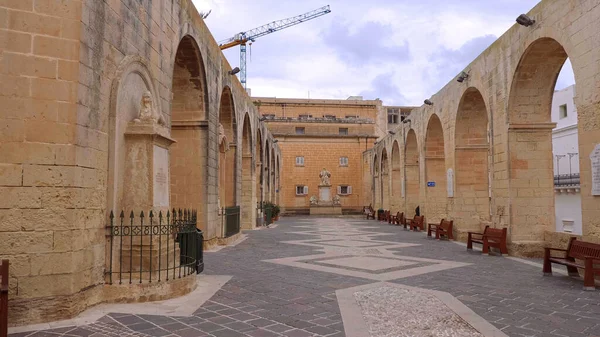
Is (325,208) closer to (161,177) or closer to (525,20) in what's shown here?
(525,20)

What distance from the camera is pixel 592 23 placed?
7703 mm

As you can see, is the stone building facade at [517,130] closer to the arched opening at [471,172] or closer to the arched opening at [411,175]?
the arched opening at [471,172]

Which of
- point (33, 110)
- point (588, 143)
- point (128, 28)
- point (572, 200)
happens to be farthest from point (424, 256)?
point (572, 200)

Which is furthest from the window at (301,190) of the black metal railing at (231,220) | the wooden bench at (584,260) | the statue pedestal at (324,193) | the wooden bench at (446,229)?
the wooden bench at (584,260)

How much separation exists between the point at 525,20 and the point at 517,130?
8.37ft

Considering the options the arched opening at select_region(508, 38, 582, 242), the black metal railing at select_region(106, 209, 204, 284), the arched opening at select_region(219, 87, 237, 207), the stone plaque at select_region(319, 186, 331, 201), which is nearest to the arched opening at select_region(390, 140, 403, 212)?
the stone plaque at select_region(319, 186, 331, 201)

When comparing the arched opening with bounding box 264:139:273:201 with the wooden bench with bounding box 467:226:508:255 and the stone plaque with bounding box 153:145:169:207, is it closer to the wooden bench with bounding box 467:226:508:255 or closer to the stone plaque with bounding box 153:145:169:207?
the wooden bench with bounding box 467:226:508:255

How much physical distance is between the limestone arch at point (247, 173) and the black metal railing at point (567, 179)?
2552 cm

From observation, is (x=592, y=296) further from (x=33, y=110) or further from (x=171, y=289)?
(x=33, y=110)

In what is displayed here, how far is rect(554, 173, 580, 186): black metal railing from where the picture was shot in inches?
1290

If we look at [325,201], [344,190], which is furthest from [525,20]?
[344,190]

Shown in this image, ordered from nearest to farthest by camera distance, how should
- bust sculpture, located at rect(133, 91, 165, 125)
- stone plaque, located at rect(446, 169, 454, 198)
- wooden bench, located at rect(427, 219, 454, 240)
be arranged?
bust sculpture, located at rect(133, 91, 165, 125)
wooden bench, located at rect(427, 219, 454, 240)
stone plaque, located at rect(446, 169, 454, 198)

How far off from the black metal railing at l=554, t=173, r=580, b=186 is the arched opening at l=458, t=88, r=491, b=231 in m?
22.3

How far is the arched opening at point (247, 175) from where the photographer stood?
18297 millimetres
